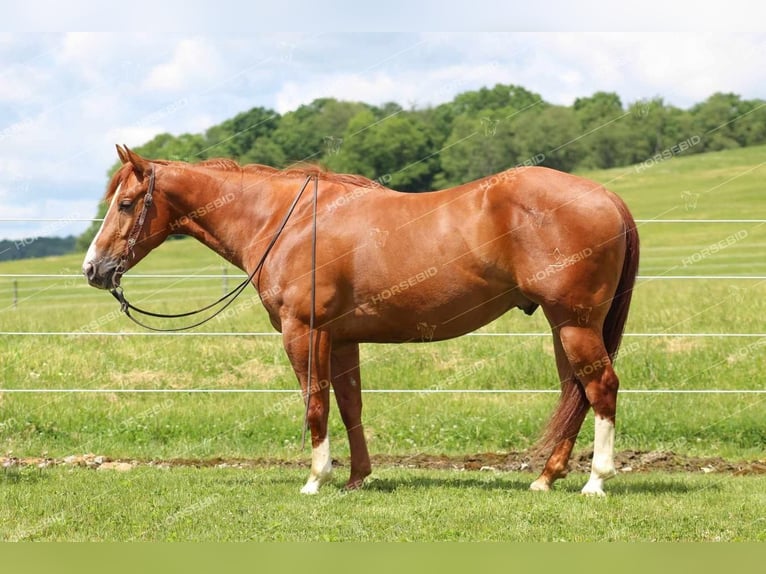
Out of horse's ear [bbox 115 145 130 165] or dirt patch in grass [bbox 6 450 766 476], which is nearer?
horse's ear [bbox 115 145 130 165]

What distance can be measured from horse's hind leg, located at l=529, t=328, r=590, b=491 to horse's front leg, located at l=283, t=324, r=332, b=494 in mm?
1476

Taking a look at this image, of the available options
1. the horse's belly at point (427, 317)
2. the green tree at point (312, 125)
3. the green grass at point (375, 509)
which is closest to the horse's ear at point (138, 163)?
the horse's belly at point (427, 317)

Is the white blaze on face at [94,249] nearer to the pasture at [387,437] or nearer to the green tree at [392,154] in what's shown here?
the pasture at [387,437]

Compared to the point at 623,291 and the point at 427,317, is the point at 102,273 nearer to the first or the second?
the point at 427,317

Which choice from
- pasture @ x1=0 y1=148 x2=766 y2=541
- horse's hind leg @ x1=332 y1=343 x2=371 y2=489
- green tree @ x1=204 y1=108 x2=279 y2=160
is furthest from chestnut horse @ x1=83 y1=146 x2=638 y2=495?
green tree @ x1=204 y1=108 x2=279 y2=160

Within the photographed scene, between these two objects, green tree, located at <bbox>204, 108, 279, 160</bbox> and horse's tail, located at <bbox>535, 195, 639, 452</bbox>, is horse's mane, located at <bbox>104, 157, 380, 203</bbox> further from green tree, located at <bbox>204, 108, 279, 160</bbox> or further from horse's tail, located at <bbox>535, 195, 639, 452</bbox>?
green tree, located at <bbox>204, 108, 279, 160</bbox>

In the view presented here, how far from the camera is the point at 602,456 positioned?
229 inches

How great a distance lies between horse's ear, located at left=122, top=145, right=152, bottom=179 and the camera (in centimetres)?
620

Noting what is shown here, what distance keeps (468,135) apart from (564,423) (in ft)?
111

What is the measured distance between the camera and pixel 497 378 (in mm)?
9375

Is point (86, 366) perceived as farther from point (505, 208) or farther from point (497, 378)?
point (505, 208)

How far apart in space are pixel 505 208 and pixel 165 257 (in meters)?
33.6

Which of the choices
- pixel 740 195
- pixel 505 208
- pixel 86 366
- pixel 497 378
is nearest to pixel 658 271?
pixel 740 195

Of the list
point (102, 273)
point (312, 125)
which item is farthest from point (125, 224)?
point (312, 125)
